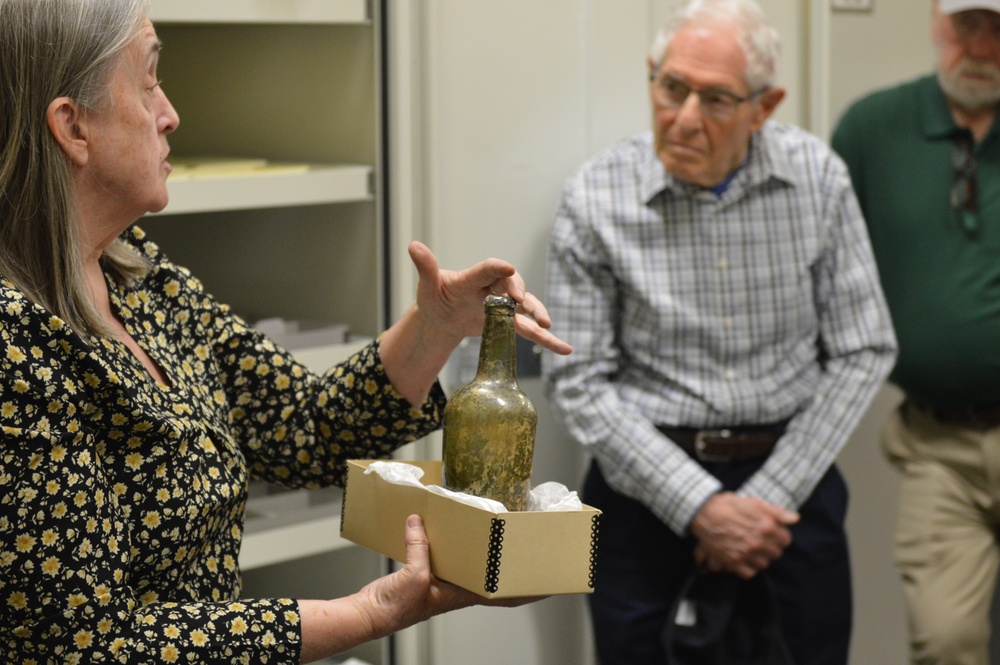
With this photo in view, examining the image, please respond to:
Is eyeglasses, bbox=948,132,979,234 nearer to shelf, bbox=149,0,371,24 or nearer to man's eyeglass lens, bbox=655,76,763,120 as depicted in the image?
man's eyeglass lens, bbox=655,76,763,120

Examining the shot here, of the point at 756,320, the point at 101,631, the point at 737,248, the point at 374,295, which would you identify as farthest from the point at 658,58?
the point at 101,631

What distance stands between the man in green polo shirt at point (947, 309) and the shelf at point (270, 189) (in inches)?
44.8

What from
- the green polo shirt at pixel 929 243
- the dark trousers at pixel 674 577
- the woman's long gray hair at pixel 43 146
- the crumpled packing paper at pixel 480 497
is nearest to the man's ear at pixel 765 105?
the green polo shirt at pixel 929 243

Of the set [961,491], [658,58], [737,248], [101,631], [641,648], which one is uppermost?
[658,58]

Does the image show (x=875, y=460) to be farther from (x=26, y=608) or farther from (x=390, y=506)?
(x=26, y=608)

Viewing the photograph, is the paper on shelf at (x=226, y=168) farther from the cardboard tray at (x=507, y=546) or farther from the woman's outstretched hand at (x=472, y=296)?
the cardboard tray at (x=507, y=546)

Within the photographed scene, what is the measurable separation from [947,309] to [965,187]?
25 cm

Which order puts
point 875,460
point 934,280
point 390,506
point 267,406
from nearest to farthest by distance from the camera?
point 390,506
point 267,406
point 934,280
point 875,460

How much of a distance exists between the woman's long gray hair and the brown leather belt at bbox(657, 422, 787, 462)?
1.23 m

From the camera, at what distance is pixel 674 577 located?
7.16ft

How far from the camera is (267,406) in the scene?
145 cm

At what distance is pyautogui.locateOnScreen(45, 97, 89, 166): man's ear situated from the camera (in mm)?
1130

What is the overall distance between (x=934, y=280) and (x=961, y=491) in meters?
0.43

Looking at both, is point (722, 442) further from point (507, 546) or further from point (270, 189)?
point (507, 546)
